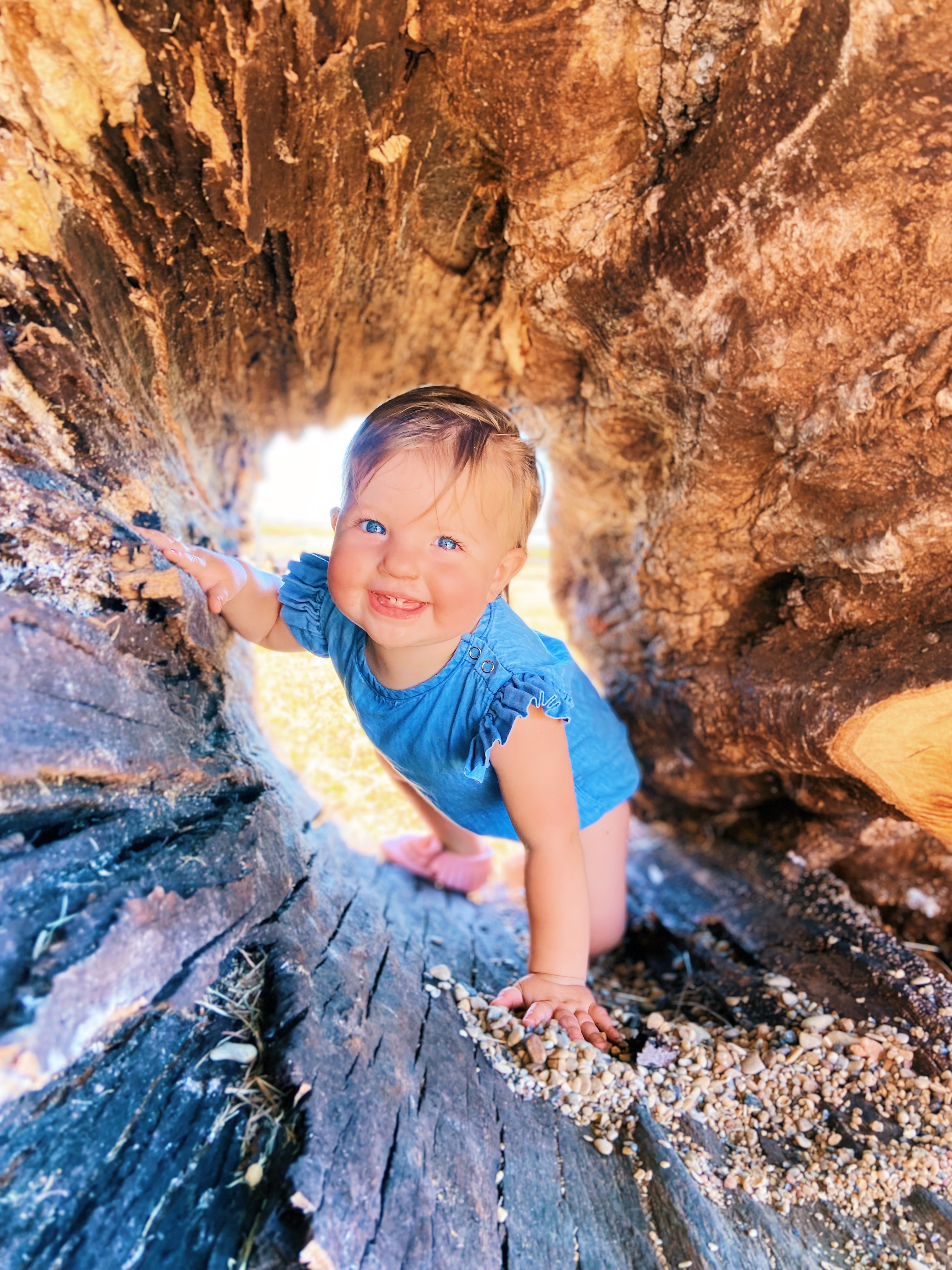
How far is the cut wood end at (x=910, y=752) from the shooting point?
1.82 m

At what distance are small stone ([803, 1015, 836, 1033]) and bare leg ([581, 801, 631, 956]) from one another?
0.71 meters

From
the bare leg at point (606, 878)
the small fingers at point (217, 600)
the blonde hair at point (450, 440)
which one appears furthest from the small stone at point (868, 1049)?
the small fingers at point (217, 600)

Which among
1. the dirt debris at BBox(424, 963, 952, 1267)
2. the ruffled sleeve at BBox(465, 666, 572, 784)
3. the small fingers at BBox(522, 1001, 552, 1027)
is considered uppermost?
the ruffled sleeve at BBox(465, 666, 572, 784)

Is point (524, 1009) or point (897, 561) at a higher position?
point (897, 561)

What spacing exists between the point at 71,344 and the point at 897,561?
74.9 inches

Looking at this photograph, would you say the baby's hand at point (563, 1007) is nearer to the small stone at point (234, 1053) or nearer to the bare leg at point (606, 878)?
the bare leg at point (606, 878)

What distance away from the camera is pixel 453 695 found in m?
1.99

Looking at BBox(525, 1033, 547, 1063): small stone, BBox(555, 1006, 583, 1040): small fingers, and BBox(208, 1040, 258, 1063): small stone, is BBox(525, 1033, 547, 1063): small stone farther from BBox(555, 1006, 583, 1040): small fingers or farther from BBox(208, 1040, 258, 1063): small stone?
BBox(208, 1040, 258, 1063): small stone

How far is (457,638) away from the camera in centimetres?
199

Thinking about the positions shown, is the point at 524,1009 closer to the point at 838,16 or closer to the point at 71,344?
the point at 71,344

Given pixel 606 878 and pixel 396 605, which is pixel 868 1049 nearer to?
pixel 606 878

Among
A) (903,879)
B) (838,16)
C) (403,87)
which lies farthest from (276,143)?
(903,879)

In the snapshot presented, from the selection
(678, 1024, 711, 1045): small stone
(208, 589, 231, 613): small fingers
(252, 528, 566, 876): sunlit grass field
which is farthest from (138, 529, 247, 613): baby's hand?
(678, 1024, 711, 1045): small stone

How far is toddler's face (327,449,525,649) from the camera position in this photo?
1707 mm
